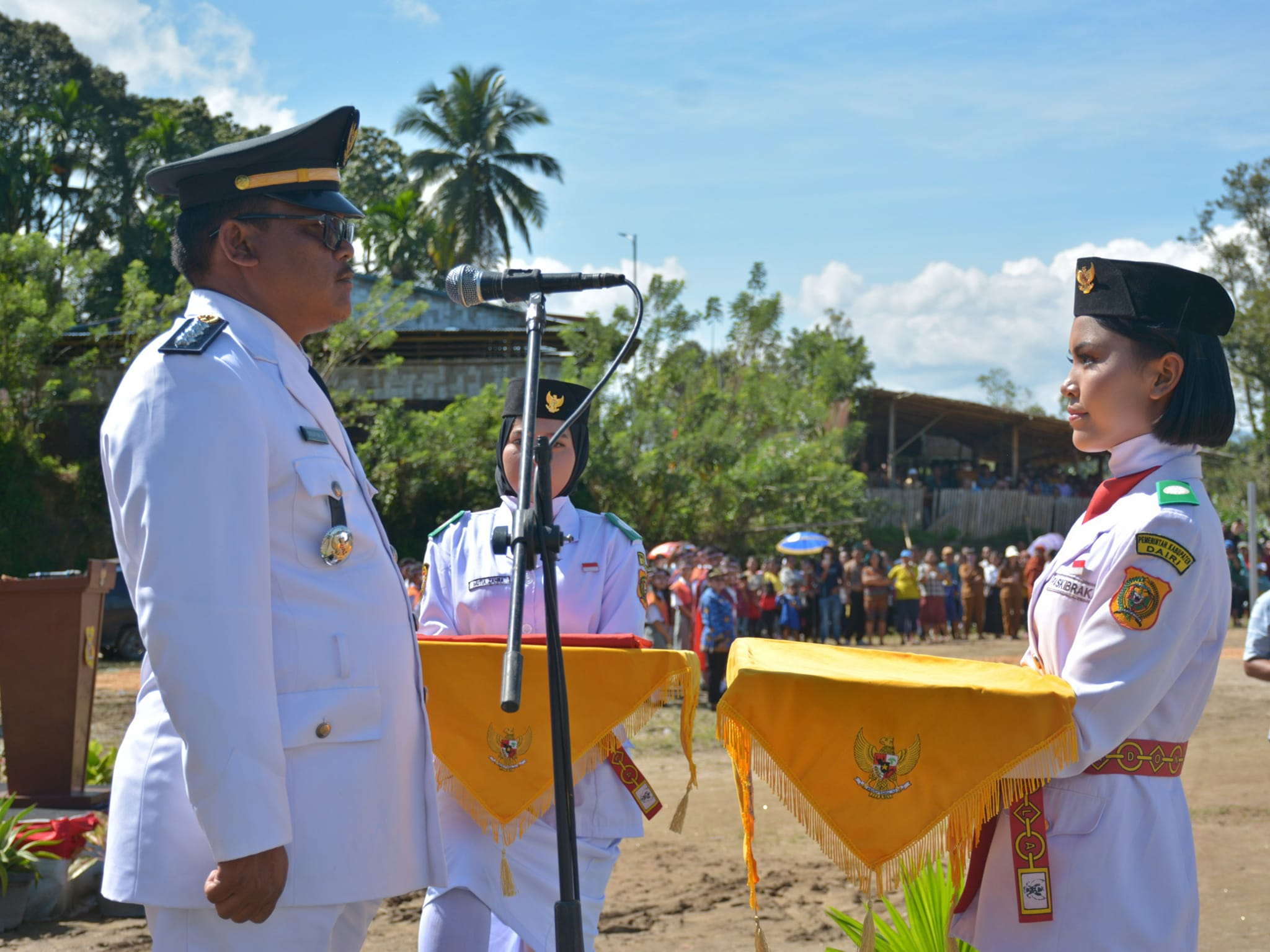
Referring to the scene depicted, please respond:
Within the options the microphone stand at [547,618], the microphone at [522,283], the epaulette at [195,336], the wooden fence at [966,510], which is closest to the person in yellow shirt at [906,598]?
the wooden fence at [966,510]

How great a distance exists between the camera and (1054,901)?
2.47m

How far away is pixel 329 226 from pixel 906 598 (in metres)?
19.4

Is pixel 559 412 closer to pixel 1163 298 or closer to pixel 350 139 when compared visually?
pixel 350 139

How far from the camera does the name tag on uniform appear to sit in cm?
255

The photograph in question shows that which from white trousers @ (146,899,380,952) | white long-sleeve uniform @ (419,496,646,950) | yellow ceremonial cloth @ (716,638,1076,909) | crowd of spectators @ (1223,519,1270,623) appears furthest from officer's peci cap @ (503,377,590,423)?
crowd of spectators @ (1223,519,1270,623)

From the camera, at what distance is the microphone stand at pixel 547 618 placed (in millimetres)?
2039

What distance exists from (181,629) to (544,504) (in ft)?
2.45

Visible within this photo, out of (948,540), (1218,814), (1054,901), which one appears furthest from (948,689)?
(948,540)

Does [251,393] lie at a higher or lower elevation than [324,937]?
higher

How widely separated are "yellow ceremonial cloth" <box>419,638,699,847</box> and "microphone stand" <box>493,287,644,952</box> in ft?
3.13

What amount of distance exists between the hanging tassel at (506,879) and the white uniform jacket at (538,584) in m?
0.39

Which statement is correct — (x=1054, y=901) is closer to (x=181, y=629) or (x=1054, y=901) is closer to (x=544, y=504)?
(x=544, y=504)

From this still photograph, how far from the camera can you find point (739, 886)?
231 inches

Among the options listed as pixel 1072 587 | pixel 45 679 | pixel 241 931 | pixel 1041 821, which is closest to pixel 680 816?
pixel 1041 821
